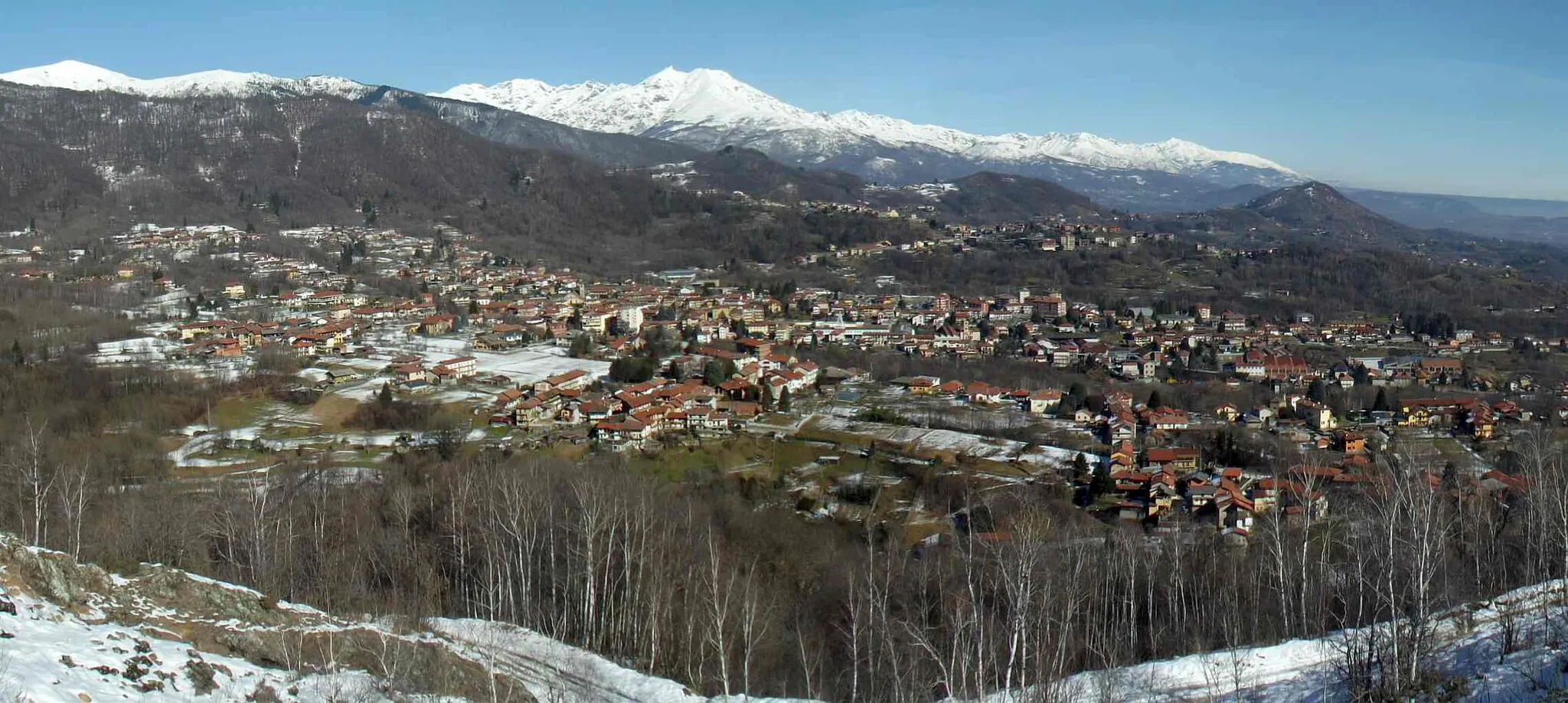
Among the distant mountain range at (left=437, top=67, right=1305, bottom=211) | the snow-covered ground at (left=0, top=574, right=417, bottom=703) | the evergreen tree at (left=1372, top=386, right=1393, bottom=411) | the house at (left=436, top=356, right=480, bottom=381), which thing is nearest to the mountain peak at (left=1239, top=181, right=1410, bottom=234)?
the distant mountain range at (left=437, top=67, right=1305, bottom=211)

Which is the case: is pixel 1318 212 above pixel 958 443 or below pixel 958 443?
above

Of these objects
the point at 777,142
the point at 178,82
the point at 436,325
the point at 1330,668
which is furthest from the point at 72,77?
the point at 1330,668

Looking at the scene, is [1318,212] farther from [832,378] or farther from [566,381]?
[566,381]

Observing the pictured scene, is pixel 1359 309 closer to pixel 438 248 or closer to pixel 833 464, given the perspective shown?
pixel 833 464

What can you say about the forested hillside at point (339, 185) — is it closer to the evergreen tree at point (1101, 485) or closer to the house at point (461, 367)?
the house at point (461, 367)

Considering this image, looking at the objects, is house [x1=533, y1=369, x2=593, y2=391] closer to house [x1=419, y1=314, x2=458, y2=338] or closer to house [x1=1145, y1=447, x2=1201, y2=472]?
house [x1=419, y1=314, x2=458, y2=338]

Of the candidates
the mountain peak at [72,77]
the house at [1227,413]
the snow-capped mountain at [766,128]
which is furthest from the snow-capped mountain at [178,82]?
the house at [1227,413]
